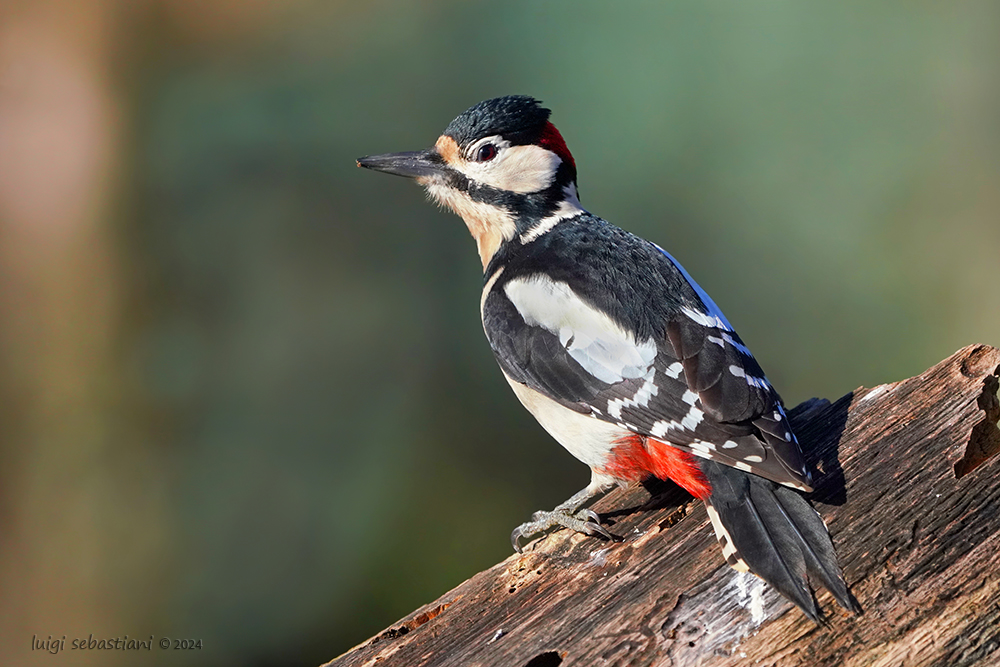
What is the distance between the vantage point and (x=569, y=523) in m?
2.15

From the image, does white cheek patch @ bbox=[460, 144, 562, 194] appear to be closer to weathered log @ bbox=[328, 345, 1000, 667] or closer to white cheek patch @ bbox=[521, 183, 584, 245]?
white cheek patch @ bbox=[521, 183, 584, 245]

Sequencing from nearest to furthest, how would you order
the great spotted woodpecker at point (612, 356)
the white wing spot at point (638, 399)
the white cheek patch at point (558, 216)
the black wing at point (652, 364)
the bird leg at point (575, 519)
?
1. the great spotted woodpecker at point (612, 356)
2. the black wing at point (652, 364)
3. the white wing spot at point (638, 399)
4. the bird leg at point (575, 519)
5. the white cheek patch at point (558, 216)

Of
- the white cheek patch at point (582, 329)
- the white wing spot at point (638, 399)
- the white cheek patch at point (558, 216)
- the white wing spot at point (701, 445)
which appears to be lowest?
the white wing spot at point (701, 445)

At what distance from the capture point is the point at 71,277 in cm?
403

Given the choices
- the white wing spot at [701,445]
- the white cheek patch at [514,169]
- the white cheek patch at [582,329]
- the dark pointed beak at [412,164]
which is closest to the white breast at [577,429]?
the white cheek patch at [582,329]

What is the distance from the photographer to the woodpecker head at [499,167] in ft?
8.51

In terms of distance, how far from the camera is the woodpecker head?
259 cm

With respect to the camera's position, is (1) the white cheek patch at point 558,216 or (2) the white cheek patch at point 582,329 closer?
(2) the white cheek patch at point 582,329

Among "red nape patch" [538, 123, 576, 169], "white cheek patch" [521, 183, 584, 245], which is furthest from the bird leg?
"red nape patch" [538, 123, 576, 169]

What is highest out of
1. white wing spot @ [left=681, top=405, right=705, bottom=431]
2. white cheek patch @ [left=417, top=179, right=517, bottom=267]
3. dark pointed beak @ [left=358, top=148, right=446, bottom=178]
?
dark pointed beak @ [left=358, top=148, right=446, bottom=178]

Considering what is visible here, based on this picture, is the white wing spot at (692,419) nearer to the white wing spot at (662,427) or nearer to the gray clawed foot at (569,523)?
the white wing spot at (662,427)

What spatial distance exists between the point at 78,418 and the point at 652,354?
3061mm

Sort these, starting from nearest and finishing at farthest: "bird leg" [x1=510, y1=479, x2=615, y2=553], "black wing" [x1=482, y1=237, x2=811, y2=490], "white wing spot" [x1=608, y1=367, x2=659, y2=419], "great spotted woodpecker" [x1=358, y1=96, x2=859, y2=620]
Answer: "great spotted woodpecker" [x1=358, y1=96, x2=859, y2=620], "black wing" [x1=482, y1=237, x2=811, y2=490], "white wing spot" [x1=608, y1=367, x2=659, y2=419], "bird leg" [x1=510, y1=479, x2=615, y2=553]

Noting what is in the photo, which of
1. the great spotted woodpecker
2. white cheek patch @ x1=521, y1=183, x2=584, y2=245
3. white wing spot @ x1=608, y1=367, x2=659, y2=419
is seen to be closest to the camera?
the great spotted woodpecker
